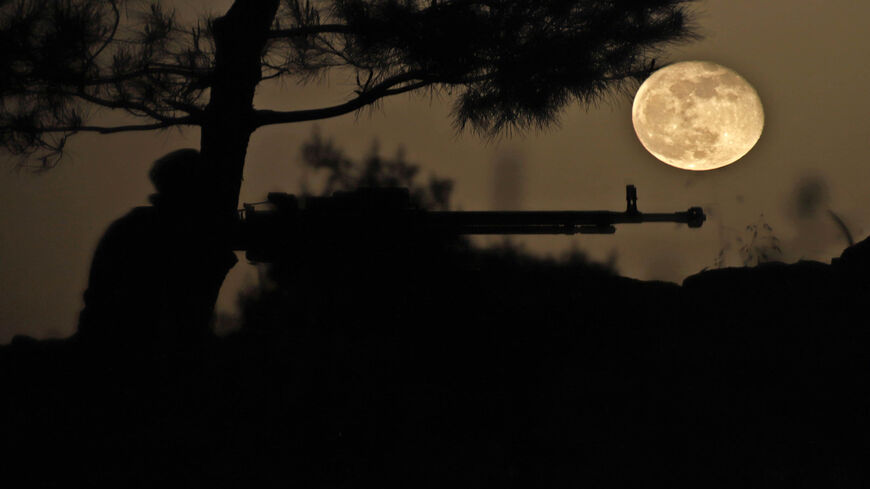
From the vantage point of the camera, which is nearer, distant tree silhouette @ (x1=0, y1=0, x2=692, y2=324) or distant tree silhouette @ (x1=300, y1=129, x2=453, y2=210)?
distant tree silhouette @ (x1=0, y1=0, x2=692, y2=324)

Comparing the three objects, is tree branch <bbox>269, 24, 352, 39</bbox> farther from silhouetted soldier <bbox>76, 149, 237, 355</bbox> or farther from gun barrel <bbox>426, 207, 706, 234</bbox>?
gun barrel <bbox>426, 207, 706, 234</bbox>

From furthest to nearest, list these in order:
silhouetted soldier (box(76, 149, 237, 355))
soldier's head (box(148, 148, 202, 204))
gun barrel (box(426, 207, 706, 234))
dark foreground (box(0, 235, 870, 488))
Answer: gun barrel (box(426, 207, 706, 234)) → soldier's head (box(148, 148, 202, 204)) → silhouetted soldier (box(76, 149, 237, 355)) → dark foreground (box(0, 235, 870, 488))

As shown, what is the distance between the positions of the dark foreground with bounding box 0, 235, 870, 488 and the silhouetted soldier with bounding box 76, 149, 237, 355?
0.11 m

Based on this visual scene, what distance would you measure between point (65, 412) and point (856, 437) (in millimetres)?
3038

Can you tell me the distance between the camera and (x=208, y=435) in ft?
11.0

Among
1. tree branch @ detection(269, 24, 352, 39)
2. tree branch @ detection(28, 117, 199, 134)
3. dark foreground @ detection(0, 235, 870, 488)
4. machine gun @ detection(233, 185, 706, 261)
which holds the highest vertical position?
tree branch @ detection(269, 24, 352, 39)

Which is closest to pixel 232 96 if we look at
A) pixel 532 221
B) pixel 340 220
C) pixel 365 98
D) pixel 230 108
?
pixel 230 108

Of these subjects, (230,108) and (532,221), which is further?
(532,221)

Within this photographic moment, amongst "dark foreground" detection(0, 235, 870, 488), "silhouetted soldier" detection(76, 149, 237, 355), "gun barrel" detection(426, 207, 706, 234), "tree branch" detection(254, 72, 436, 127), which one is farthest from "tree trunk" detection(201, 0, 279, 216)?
"gun barrel" detection(426, 207, 706, 234)

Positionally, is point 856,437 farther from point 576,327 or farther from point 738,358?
point 576,327

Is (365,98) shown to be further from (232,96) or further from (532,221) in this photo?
(532,221)

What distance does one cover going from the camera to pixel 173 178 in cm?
410

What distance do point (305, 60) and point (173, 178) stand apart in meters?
0.96

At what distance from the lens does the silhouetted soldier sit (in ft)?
12.9
